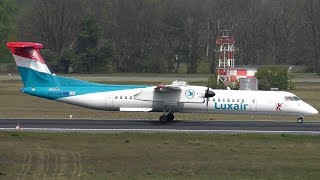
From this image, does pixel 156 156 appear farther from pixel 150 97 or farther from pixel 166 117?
pixel 150 97

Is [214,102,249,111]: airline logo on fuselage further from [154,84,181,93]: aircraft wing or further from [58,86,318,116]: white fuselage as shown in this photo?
[154,84,181,93]: aircraft wing

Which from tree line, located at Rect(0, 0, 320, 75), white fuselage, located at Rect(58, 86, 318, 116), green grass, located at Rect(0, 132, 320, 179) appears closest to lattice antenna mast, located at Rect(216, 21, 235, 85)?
tree line, located at Rect(0, 0, 320, 75)

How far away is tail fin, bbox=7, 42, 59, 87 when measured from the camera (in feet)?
141

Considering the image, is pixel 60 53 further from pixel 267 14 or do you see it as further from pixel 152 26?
pixel 267 14

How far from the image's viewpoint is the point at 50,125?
131ft

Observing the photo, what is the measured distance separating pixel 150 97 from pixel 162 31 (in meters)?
74.0

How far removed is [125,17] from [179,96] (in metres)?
76.1

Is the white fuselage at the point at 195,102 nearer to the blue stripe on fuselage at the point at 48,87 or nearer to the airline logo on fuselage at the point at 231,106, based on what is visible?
the airline logo on fuselage at the point at 231,106

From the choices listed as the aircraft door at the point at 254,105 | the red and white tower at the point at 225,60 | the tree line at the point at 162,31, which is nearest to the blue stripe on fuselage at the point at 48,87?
the aircraft door at the point at 254,105

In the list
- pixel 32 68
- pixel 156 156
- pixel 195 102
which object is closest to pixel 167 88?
pixel 195 102

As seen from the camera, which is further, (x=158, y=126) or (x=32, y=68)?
(x=32, y=68)

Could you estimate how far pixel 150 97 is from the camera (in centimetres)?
4338

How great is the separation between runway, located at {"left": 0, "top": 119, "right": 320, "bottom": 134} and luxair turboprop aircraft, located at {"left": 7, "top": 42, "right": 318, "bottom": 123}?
90 cm

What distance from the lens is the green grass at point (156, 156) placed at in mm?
25750
